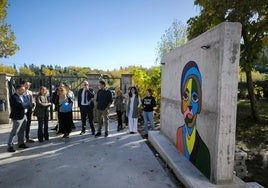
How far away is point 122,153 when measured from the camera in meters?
6.78

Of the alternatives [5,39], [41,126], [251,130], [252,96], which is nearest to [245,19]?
[252,96]

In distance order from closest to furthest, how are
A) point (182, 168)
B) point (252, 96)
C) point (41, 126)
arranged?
point (182, 168), point (41, 126), point (252, 96)

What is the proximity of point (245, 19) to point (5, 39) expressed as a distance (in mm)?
16274

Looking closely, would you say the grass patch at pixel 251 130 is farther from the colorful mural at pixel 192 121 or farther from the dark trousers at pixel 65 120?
the dark trousers at pixel 65 120

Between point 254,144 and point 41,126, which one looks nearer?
point 41,126

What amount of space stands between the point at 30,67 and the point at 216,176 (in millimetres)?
62844

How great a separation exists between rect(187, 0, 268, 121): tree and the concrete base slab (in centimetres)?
644

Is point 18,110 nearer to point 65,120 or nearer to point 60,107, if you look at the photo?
point 60,107

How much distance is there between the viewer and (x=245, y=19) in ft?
35.0

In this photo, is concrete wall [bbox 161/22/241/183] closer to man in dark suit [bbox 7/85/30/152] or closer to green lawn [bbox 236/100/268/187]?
green lawn [bbox 236/100/268/187]

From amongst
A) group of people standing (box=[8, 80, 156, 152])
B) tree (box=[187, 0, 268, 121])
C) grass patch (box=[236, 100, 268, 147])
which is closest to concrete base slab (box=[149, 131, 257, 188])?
group of people standing (box=[8, 80, 156, 152])

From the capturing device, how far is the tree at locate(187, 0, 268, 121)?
10.1m

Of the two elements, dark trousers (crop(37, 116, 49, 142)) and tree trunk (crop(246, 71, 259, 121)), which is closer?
dark trousers (crop(37, 116, 49, 142))

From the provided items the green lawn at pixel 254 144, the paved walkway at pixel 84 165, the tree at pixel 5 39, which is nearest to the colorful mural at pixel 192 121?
the paved walkway at pixel 84 165
